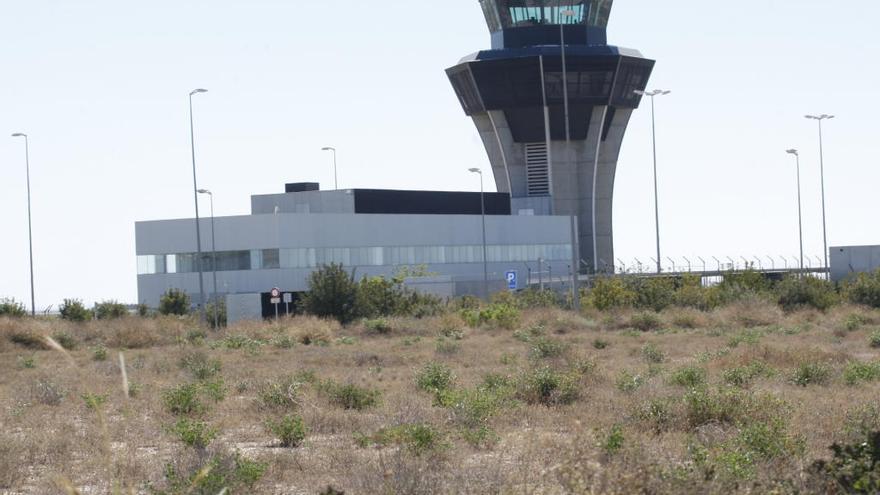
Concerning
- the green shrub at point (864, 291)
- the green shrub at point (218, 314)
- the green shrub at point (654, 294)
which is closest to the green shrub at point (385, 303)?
the green shrub at point (218, 314)

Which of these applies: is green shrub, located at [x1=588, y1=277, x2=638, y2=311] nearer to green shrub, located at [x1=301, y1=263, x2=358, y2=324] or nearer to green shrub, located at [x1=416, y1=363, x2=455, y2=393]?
green shrub, located at [x1=301, y1=263, x2=358, y2=324]

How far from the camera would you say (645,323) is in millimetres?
48656

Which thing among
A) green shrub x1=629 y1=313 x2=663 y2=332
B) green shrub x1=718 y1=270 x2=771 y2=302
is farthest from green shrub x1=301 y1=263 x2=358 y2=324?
green shrub x1=718 y1=270 x2=771 y2=302

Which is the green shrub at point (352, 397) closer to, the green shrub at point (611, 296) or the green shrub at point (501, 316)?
the green shrub at point (501, 316)

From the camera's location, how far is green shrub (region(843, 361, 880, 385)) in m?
22.4

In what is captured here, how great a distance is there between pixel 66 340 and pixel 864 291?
3464 cm

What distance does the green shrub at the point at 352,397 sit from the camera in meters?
20.8

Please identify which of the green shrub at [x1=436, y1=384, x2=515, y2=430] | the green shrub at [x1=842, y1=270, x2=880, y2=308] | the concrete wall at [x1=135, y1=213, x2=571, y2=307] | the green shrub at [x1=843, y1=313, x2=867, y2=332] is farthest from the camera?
the concrete wall at [x1=135, y1=213, x2=571, y2=307]

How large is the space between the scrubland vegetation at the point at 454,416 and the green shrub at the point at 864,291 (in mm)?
13964

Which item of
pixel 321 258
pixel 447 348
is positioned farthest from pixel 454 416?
pixel 321 258

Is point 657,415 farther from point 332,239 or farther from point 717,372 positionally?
point 332,239

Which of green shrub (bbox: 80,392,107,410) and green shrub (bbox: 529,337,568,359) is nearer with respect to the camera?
green shrub (bbox: 80,392,107,410)

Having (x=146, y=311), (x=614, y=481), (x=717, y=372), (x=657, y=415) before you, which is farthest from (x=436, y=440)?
(x=146, y=311)

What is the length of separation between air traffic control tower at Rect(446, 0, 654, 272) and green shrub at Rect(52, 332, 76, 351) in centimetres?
4970
